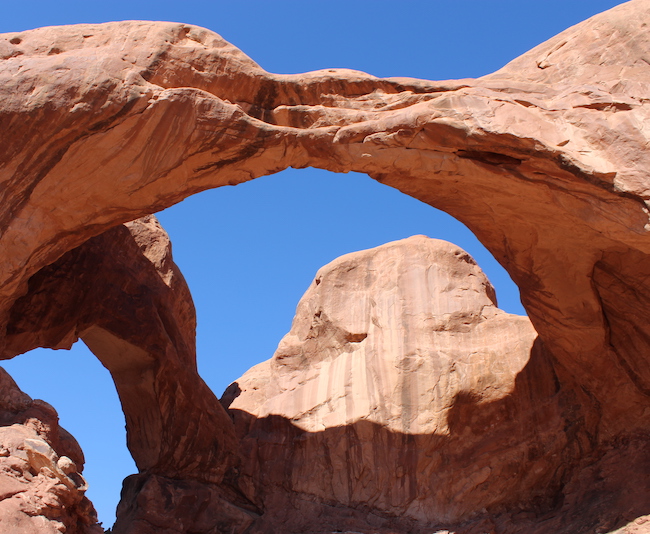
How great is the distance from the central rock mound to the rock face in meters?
4.64

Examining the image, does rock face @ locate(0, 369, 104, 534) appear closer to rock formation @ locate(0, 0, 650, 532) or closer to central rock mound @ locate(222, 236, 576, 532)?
rock formation @ locate(0, 0, 650, 532)

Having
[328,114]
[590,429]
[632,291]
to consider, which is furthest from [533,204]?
[590,429]

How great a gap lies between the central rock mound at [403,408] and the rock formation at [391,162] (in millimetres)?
671

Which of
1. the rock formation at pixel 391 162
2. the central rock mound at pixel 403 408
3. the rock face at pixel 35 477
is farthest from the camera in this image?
the central rock mound at pixel 403 408

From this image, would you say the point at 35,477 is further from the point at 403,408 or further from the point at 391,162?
the point at 403,408

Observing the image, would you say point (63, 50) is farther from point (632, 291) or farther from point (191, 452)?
point (632, 291)

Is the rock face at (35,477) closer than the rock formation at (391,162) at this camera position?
Yes

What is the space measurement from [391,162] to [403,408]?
505 cm

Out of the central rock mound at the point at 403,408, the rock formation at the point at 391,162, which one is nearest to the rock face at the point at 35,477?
the rock formation at the point at 391,162

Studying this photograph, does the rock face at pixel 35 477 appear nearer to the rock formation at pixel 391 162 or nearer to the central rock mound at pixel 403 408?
the rock formation at pixel 391 162

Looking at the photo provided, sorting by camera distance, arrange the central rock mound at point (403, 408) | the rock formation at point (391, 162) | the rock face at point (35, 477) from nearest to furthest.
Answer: the rock face at point (35, 477) < the rock formation at point (391, 162) < the central rock mound at point (403, 408)

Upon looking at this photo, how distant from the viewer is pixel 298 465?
44.9ft

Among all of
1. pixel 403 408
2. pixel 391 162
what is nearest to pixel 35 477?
pixel 391 162

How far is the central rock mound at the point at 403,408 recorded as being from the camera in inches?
496
